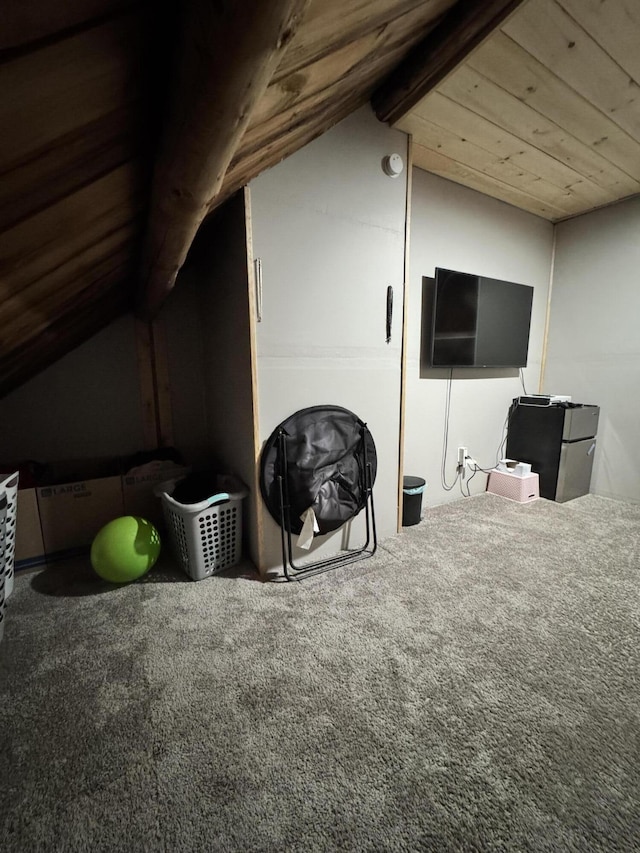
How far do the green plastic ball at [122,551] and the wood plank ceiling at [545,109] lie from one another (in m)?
2.55

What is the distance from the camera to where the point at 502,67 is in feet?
4.84

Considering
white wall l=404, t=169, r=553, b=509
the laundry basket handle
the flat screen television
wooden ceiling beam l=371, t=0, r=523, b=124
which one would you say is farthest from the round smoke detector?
the laundry basket handle

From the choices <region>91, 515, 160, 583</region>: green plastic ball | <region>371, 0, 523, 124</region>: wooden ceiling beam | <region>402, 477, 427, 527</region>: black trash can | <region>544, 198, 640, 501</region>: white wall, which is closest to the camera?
<region>371, 0, 523, 124</region>: wooden ceiling beam

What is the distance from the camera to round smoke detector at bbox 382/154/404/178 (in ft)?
6.01

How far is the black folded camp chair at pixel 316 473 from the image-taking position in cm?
169

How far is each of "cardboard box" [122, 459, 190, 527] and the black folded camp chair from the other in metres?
0.85

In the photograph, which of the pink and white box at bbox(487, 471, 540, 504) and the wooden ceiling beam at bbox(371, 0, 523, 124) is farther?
the pink and white box at bbox(487, 471, 540, 504)

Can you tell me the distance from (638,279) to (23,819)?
4384 mm

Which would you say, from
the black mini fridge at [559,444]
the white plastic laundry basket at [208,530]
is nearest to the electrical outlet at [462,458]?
the black mini fridge at [559,444]

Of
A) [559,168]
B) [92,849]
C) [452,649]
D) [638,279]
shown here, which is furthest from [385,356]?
[638,279]

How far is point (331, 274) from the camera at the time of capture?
5.78 ft

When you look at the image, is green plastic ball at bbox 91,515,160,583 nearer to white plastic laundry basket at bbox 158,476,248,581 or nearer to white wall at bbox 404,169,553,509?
white plastic laundry basket at bbox 158,476,248,581

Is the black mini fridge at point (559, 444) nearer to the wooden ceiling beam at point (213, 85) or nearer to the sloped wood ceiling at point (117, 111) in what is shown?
the sloped wood ceiling at point (117, 111)

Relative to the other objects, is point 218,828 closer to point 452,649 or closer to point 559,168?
point 452,649
